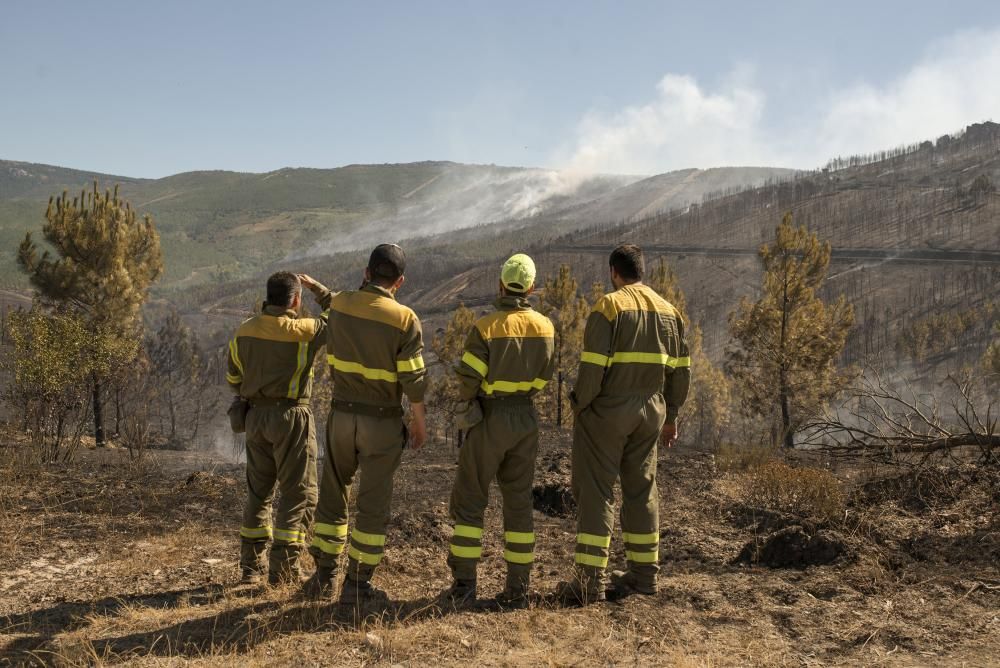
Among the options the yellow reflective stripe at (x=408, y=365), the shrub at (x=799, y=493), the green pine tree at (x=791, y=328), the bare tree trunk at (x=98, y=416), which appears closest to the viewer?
the yellow reflective stripe at (x=408, y=365)

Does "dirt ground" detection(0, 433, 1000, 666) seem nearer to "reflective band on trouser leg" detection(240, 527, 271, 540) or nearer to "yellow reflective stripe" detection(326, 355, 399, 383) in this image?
"reflective band on trouser leg" detection(240, 527, 271, 540)

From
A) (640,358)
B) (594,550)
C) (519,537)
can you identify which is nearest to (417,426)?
(519,537)

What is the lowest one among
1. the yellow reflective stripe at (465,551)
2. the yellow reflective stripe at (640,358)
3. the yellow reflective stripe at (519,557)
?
the yellow reflective stripe at (519,557)

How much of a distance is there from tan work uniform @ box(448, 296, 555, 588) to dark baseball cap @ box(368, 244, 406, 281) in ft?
1.96

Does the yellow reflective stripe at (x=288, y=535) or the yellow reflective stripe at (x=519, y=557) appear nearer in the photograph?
the yellow reflective stripe at (x=519, y=557)

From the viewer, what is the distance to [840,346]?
21.5 m

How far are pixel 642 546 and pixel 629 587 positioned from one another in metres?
0.30

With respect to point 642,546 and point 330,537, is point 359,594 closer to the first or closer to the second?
point 330,537

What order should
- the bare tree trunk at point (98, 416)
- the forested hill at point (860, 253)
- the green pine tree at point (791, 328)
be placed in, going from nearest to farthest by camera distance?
the bare tree trunk at point (98, 416) < the green pine tree at point (791, 328) < the forested hill at point (860, 253)

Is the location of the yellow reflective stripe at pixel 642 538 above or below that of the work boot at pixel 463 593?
above

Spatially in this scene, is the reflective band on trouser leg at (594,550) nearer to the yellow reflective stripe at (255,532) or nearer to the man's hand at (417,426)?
the man's hand at (417,426)

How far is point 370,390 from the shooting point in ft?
14.7

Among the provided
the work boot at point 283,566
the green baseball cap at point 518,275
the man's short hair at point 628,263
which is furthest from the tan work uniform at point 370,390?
the man's short hair at point 628,263

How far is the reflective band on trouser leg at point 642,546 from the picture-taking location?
4723mm
